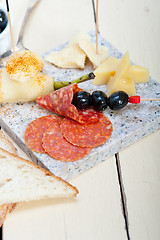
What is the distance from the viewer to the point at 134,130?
93.7 inches

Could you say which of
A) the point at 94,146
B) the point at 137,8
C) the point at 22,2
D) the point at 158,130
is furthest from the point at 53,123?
the point at 137,8

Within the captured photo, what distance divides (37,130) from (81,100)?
29cm

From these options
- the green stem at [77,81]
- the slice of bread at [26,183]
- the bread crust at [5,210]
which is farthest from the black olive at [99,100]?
the bread crust at [5,210]

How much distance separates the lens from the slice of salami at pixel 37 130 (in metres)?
2.31

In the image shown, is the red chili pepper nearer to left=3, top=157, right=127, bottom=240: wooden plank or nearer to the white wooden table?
the white wooden table

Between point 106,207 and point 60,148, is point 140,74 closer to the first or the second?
point 60,148

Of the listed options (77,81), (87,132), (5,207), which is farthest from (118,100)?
(5,207)

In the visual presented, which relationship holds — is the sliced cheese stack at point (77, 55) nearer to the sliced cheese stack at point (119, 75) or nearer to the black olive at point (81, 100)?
the sliced cheese stack at point (119, 75)

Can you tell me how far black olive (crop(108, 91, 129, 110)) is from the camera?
2.41 meters

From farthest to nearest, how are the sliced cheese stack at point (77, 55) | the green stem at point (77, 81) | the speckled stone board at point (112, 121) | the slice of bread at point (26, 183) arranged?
the sliced cheese stack at point (77, 55) → the green stem at point (77, 81) → the speckled stone board at point (112, 121) → the slice of bread at point (26, 183)

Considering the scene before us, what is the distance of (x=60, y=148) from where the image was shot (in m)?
2.28

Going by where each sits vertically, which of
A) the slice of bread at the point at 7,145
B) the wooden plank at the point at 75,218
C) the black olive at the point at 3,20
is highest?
the black olive at the point at 3,20

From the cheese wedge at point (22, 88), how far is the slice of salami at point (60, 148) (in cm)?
31

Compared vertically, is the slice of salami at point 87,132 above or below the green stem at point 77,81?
below
